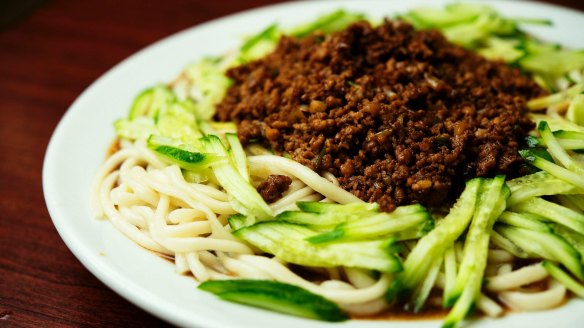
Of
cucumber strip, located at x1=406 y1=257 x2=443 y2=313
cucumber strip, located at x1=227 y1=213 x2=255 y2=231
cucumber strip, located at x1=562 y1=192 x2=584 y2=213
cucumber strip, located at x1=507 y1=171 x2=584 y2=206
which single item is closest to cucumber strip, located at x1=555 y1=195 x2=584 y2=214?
cucumber strip, located at x1=562 y1=192 x2=584 y2=213

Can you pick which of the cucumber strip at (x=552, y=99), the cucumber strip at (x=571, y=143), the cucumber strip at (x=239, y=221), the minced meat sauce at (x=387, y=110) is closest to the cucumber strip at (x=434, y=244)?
the minced meat sauce at (x=387, y=110)

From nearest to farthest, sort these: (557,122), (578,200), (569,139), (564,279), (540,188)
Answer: (564,279) → (540,188) → (578,200) → (569,139) → (557,122)

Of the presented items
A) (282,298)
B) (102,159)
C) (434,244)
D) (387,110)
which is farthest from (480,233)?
(102,159)

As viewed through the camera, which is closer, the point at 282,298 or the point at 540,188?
the point at 282,298

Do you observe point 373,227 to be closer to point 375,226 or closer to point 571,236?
point 375,226

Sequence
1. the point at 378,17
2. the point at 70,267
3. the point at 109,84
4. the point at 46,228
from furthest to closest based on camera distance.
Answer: the point at 378,17, the point at 109,84, the point at 46,228, the point at 70,267

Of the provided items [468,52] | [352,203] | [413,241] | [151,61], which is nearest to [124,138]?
[151,61]

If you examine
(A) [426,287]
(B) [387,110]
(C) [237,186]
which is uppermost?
(B) [387,110]

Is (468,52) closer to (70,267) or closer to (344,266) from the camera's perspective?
(344,266)
